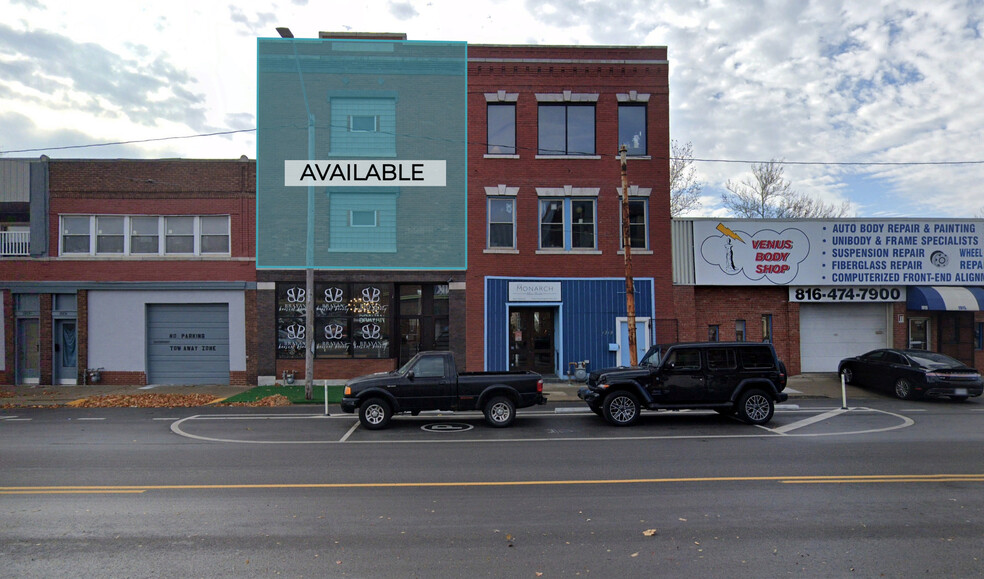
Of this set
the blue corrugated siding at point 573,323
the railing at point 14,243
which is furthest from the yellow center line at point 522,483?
the railing at point 14,243

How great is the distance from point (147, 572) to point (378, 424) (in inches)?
287

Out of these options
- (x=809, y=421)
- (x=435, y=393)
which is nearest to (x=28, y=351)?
(x=435, y=393)

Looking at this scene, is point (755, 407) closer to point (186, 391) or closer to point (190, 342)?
point (186, 391)

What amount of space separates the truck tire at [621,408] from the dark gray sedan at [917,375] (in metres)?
9.76

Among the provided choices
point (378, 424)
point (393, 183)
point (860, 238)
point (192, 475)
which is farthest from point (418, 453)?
point (860, 238)

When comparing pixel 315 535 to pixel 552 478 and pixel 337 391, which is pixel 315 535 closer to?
pixel 552 478

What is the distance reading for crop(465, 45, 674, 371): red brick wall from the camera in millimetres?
21516

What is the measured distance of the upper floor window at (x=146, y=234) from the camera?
20984mm

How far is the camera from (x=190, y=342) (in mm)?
21141

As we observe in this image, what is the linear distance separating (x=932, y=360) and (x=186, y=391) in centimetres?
2323

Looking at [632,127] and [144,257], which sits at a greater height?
[632,127]

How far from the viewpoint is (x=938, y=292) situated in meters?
21.5

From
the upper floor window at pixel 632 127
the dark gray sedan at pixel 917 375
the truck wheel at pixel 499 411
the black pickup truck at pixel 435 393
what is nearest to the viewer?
the black pickup truck at pixel 435 393

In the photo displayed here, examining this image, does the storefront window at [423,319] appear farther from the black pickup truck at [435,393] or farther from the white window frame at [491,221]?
the black pickup truck at [435,393]
